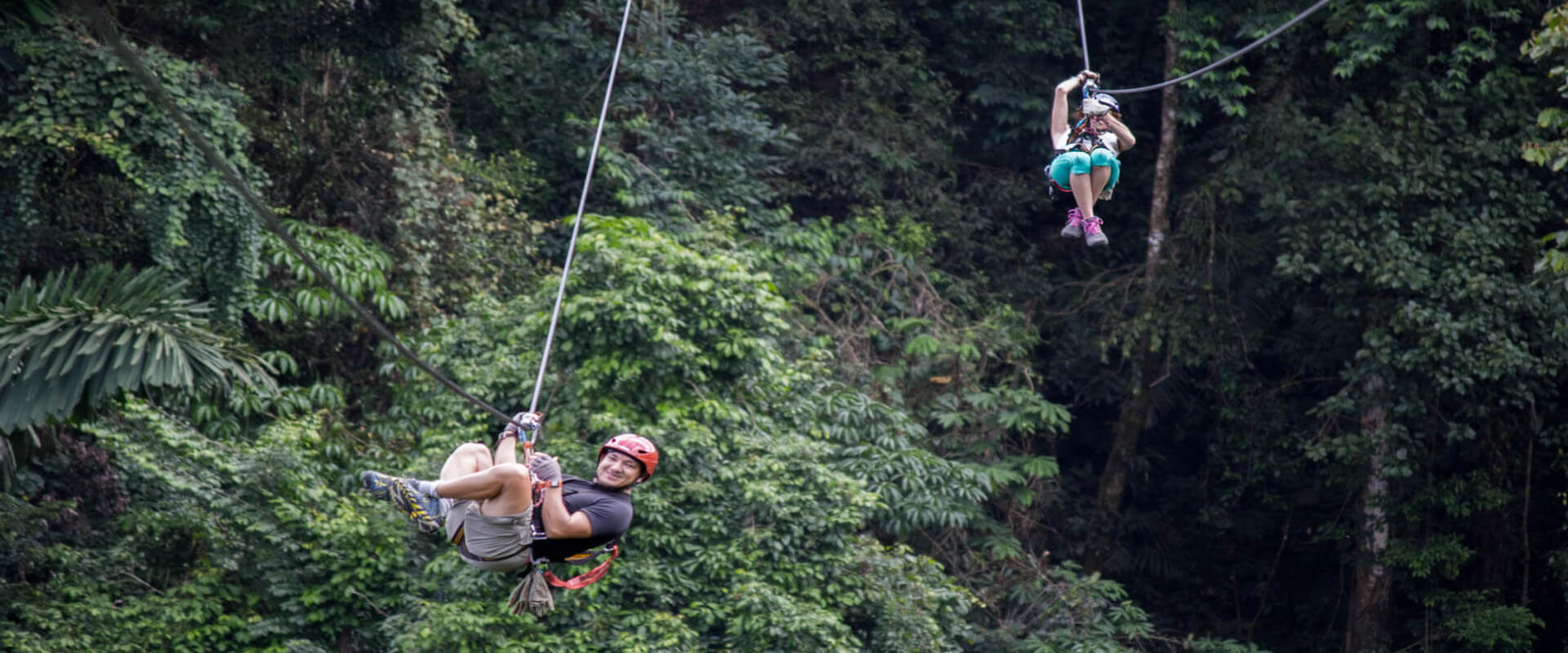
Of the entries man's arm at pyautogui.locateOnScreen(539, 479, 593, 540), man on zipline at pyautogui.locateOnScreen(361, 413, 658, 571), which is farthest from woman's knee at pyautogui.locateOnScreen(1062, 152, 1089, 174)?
man's arm at pyautogui.locateOnScreen(539, 479, 593, 540)

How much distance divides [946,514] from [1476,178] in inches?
194

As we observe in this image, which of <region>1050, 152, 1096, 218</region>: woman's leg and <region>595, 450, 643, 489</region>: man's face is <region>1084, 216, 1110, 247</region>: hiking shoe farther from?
<region>595, 450, 643, 489</region>: man's face

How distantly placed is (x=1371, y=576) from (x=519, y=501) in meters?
9.86

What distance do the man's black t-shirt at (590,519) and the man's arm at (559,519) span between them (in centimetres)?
2

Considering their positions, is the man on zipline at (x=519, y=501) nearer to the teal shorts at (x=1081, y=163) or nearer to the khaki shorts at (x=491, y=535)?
the khaki shorts at (x=491, y=535)

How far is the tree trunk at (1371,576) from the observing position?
1205 centimetres

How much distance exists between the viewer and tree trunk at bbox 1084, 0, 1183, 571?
43.7 feet

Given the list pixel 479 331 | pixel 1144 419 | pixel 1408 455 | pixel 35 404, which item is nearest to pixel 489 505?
pixel 35 404

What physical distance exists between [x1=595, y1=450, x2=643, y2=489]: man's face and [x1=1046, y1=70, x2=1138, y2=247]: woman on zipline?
2.20 m

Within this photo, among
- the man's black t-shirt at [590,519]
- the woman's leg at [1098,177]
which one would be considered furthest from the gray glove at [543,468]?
the woman's leg at [1098,177]

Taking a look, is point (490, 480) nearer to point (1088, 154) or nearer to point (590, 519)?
point (590, 519)

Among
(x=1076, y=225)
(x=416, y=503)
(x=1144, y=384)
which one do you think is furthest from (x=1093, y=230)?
(x=1144, y=384)

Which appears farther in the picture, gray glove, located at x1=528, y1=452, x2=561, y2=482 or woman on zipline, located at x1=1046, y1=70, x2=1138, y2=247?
woman on zipline, located at x1=1046, y1=70, x2=1138, y2=247

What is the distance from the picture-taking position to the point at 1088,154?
6211 mm
